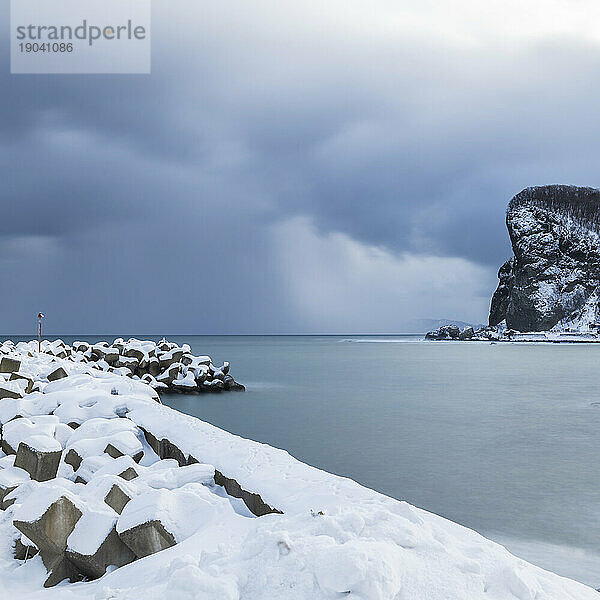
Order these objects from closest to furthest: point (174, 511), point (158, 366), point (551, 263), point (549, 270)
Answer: point (174, 511) < point (158, 366) < point (549, 270) < point (551, 263)

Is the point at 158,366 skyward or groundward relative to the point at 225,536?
groundward

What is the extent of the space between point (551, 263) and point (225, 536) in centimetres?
8890

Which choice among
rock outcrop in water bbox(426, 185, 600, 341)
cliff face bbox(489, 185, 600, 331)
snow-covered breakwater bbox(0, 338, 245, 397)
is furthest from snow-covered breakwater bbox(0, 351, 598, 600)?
cliff face bbox(489, 185, 600, 331)

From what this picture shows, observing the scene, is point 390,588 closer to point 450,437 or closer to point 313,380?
point 450,437

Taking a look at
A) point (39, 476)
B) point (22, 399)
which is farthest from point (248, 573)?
point (22, 399)

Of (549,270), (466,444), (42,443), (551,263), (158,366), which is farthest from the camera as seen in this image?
(551,263)

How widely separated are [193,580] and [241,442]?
8.49 ft

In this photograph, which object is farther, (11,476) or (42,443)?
(42,443)

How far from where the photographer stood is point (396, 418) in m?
11.1

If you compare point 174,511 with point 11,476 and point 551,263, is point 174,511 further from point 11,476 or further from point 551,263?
point 551,263

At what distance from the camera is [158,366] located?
1744 cm

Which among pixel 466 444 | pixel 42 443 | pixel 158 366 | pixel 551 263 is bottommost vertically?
pixel 158 366

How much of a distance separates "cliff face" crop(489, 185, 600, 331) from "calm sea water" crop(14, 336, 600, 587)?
68668mm

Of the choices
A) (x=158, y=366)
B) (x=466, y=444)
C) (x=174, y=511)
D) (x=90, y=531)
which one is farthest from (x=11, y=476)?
(x=158, y=366)
